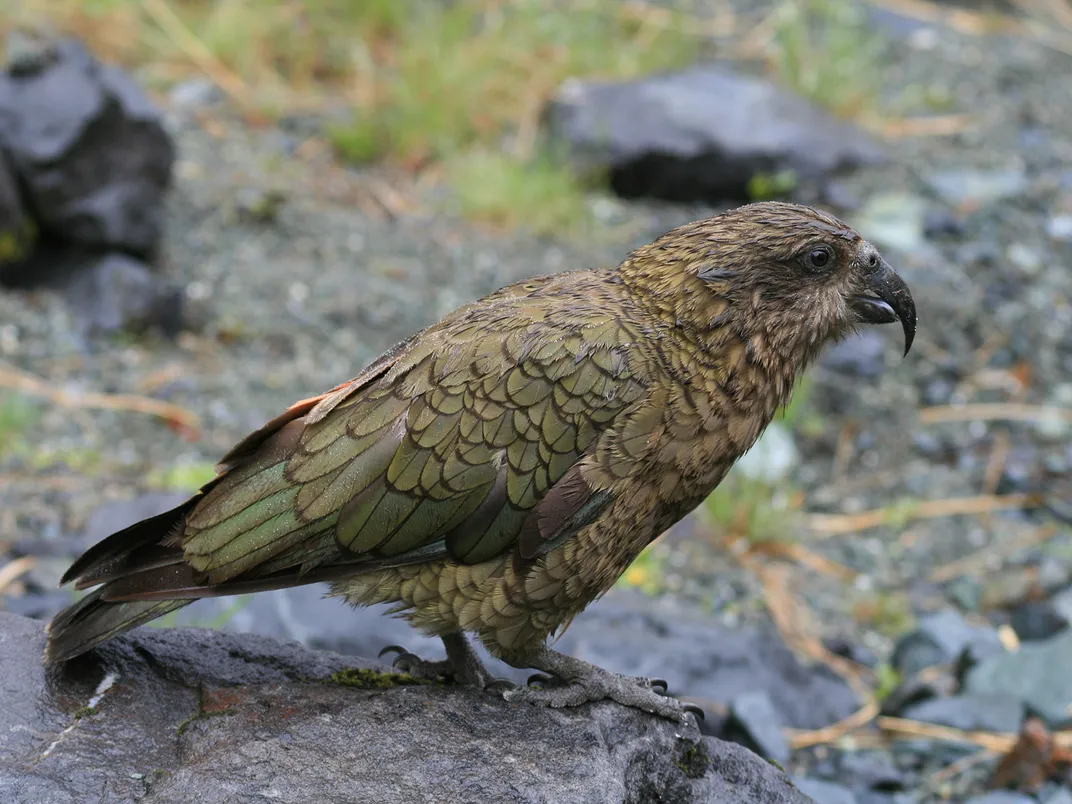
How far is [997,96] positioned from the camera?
10969 millimetres

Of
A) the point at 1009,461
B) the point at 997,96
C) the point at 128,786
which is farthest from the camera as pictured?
the point at 997,96

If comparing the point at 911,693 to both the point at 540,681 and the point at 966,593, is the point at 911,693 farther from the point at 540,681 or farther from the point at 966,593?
the point at 540,681

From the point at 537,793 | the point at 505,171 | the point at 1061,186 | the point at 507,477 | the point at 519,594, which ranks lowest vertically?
the point at 1061,186

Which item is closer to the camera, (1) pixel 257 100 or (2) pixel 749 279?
(2) pixel 749 279

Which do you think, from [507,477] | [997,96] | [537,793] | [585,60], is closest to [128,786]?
→ [537,793]

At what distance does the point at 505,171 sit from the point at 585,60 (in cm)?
159

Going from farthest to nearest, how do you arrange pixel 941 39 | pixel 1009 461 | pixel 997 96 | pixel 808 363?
pixel 941 39 < pixel 997 96 < pixel 1009 461 < pixel 808 363

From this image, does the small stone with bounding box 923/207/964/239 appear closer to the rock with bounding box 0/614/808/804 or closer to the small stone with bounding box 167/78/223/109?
the small stone with bounding box 167/78/223/109

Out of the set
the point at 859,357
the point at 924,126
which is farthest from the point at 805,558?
the point at 924,126

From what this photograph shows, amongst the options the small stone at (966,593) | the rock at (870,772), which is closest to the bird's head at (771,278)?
the rock at (870,772)

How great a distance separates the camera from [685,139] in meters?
9.23

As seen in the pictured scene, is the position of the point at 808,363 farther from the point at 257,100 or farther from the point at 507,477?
the point at 257,100

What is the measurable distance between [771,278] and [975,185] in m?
6.63

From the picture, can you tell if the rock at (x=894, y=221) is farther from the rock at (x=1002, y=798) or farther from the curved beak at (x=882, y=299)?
the curved beak at (x=882, y=299)
